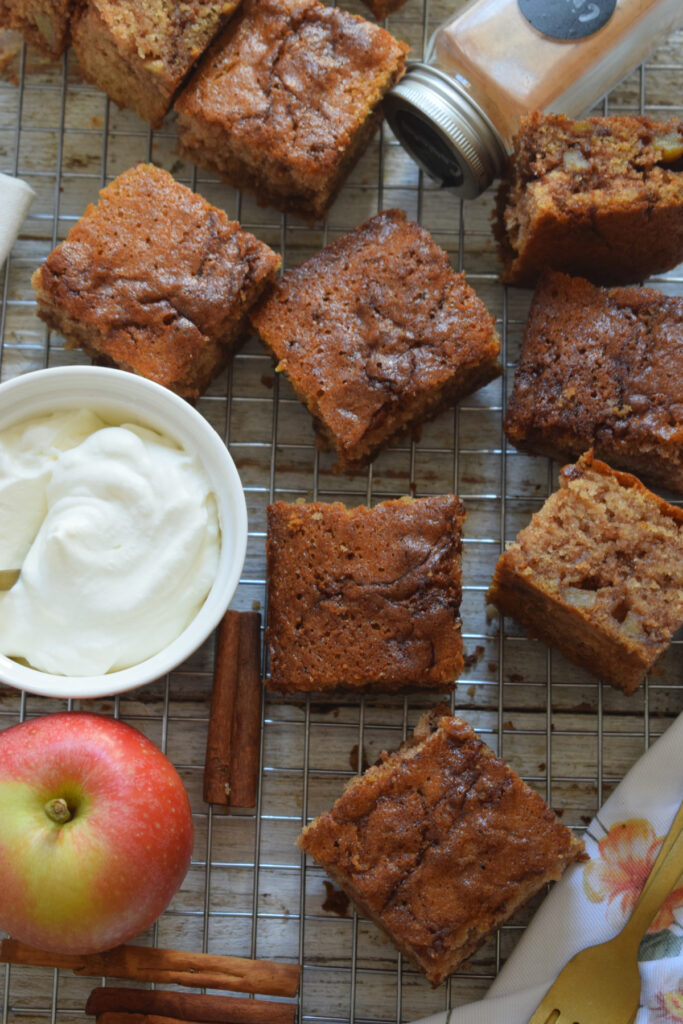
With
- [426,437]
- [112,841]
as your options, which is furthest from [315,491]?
[112,841]

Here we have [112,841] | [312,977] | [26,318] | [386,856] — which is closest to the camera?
[112,841]

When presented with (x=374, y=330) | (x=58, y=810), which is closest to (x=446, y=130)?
(x=374, y=330)

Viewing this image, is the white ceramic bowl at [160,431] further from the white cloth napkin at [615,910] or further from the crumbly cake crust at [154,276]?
the white cloth napkin at [615,910]

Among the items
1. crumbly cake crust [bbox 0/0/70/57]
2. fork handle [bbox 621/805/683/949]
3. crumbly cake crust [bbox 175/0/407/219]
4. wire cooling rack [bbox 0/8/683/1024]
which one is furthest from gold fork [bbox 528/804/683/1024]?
crumbly cake crust [bbox 0/0/70/57]

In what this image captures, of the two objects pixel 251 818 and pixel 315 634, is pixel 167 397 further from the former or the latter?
pixel 251 818

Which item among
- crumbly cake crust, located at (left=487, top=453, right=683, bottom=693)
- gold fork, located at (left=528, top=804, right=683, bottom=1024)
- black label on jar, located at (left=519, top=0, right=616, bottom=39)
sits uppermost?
black label on jar, located at (left=519, top=0, right=616, bottom=39)

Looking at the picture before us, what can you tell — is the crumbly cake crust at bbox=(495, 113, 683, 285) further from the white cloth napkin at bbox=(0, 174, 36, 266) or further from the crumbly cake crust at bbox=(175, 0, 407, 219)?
the white cloth napkin at bbox=(0, 174, 36, 266)
